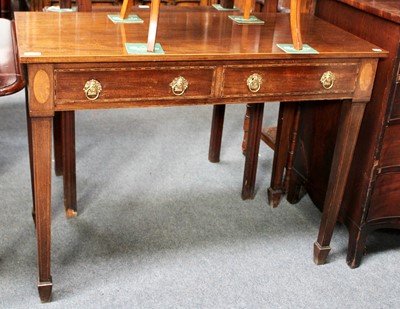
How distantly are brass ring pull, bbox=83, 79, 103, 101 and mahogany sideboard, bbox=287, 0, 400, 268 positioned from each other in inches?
40.9

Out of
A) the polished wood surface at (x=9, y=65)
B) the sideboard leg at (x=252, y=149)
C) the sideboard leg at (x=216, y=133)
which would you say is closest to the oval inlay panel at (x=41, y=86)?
the polished wood surface at (x=9, y=65)

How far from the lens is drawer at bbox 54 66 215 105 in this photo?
1.78 meters

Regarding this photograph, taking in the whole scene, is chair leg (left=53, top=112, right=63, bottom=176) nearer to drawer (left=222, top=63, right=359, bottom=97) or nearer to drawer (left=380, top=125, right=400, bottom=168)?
drawer (left=222, top=63, right=359, bottom=97)

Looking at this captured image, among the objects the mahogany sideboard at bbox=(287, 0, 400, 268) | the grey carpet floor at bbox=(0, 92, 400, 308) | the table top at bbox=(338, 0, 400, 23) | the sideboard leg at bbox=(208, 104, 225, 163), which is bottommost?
the grey carpet floor at bbox=(0, 92, 400, 308)

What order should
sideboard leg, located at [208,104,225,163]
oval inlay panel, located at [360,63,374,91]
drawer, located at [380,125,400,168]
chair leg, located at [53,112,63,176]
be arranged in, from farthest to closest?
sideboard leg, located at [208,104,225,163] < chair leg, located at [53,112,63,176] < drawer, located at [380,125,400,168] < oval inlay panel, located at [360,63,374,91]

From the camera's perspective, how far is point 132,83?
185 centimetres

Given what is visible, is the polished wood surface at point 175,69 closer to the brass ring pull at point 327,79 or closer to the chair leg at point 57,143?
the brass ring pull at point 327,79

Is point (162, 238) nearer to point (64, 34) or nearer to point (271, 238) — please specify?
point (271, 238)

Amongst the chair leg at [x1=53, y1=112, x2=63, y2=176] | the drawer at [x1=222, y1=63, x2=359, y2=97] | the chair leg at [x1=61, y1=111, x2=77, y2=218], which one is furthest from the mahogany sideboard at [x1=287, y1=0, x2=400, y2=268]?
the chair leg at [x1=53, y1=112, x2=63, y2=176]

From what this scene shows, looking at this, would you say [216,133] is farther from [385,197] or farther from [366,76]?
[366,76]

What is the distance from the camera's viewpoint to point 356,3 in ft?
7.34

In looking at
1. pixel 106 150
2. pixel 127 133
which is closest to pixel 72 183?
pixel 106 150

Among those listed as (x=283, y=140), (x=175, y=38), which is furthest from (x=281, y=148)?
(x=175, y=38)

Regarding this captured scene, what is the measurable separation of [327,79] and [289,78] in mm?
144
